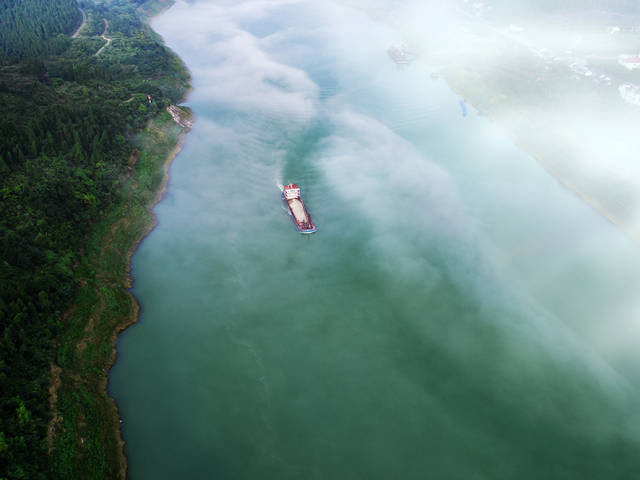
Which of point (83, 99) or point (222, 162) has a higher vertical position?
point (83, 99)

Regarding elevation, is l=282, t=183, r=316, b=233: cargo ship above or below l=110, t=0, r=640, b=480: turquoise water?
above

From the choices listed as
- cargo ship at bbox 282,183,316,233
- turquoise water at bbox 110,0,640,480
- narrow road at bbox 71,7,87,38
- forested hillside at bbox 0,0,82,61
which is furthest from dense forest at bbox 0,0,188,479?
cargo ship at bbox 282,183,316,233

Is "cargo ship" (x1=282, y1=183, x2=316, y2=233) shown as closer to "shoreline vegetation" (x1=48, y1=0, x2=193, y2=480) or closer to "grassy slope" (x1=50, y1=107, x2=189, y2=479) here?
"shoreline vegetation" (x1=48, y1=0, x2=193, y2=480)

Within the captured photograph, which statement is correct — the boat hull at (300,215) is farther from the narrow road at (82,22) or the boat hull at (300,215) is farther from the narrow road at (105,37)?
the narrow road at (82,22)

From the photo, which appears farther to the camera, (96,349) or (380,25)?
(380,25)

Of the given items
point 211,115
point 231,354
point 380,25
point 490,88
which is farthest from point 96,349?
point 380,25

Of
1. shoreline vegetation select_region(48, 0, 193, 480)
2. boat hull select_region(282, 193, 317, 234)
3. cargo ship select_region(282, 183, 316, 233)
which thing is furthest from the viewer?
cargo ship select_region(282, 183, 316, 233)

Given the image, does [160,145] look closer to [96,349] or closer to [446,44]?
[96,349]
